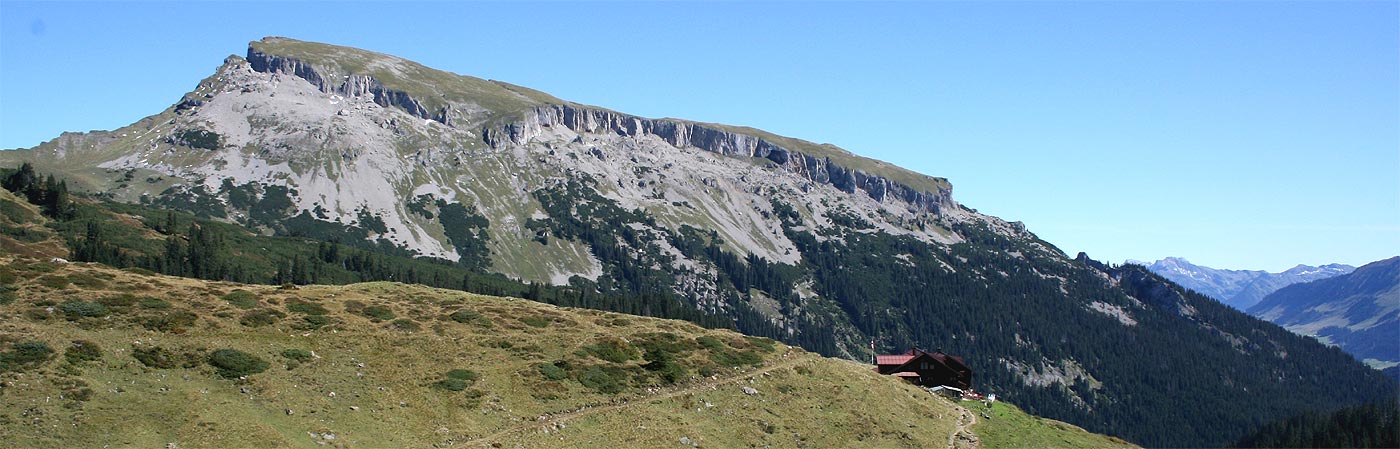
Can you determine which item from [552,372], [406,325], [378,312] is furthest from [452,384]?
[378,312]

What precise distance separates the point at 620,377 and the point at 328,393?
71.2ft

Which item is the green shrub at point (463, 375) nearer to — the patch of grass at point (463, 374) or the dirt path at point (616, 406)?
the patch of grass at point (463, 374)

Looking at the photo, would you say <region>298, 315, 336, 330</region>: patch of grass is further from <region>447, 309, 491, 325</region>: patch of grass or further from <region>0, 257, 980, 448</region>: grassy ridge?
<region>447, 309, 491, 325</region>: patch of grass

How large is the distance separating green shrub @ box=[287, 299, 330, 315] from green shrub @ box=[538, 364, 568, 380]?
21.6 metres

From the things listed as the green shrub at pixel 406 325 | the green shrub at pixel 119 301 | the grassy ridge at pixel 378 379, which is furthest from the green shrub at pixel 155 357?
the green shrub at pixel 406 325

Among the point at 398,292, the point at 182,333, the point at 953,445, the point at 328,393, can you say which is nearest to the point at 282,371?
the point at 328,393

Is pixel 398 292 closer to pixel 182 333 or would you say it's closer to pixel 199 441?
pixel 182 333

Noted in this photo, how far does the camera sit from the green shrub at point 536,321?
84250mm

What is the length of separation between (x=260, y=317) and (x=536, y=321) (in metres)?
24.6

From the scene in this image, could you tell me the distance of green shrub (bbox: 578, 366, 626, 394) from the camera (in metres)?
67.1

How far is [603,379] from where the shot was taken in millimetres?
68688

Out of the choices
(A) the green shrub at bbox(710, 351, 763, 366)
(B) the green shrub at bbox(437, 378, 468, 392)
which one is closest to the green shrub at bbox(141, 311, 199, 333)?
(B) the green shrub at bbox(437, 378, 468, 392)

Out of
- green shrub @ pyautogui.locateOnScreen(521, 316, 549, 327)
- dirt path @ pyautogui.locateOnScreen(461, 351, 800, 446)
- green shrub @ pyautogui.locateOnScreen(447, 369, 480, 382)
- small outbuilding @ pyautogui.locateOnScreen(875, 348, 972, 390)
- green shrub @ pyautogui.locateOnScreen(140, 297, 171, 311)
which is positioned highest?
green shrub @ pyautogui.locateOnScreen(140, 297, 171, 311)

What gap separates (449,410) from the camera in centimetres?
5834
